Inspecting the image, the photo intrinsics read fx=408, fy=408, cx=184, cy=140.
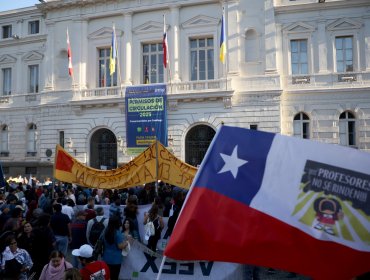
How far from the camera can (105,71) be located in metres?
27.4

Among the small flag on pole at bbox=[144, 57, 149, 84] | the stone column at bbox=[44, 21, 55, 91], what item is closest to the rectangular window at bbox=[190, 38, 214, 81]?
the small flag on pole at bbox=[144, 57, 149, 84]

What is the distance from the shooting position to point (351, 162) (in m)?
3.35

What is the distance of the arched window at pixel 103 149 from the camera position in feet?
87.3

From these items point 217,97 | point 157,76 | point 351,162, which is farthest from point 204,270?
point 157,76

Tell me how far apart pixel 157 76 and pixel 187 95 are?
10.1 ft

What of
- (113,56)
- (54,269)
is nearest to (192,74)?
(113,56)

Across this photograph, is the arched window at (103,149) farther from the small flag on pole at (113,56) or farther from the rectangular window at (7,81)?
the rectangular window at (7,81)

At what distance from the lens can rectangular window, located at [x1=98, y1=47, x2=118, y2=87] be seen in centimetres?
2698

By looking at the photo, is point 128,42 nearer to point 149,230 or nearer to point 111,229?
point 149,230

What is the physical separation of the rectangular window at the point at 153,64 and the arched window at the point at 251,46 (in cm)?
550

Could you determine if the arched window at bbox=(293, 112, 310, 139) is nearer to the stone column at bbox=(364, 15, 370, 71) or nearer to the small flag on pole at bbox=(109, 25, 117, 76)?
the stone column at bbox=(364, 15, 370, 71)

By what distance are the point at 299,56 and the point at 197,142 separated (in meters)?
7.85

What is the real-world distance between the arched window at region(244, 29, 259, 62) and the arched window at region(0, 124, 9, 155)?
733 inches

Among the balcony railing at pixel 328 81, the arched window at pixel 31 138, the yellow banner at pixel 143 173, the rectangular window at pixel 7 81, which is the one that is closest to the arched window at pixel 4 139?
the arched window at pixel 31 138
